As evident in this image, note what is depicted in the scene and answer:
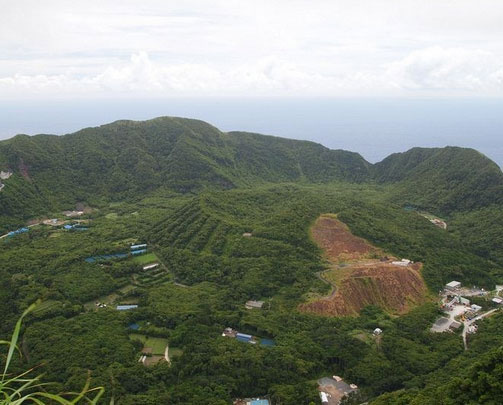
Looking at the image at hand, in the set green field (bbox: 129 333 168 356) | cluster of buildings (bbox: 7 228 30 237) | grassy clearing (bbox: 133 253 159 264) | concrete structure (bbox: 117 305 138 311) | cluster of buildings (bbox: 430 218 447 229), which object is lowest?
cluster of buildings (bbox: 430 218 447 229)

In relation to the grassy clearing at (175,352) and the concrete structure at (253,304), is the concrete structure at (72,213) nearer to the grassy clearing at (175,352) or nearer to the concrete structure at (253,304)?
the concrete structure at (253,304)

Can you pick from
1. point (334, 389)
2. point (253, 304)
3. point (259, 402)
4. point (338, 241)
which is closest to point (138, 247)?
point (253, 304)

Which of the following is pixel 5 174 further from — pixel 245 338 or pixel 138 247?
pixel 245 338

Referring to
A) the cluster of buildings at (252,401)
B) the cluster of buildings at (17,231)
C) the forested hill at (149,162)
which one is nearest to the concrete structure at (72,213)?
the forested hill at (149,162)

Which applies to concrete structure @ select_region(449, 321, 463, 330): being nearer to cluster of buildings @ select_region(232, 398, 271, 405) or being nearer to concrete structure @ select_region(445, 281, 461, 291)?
concrete structure @ select_region(445, 281, 461, 291)

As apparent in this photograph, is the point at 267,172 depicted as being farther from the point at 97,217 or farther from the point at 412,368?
the point at 412,368

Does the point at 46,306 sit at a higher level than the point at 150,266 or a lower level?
higher

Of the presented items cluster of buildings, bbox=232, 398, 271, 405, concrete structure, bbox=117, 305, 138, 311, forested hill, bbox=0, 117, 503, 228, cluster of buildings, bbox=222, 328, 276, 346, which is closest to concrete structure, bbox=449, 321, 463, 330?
cluster of buildings, bbox=222, 328, 276, 346
